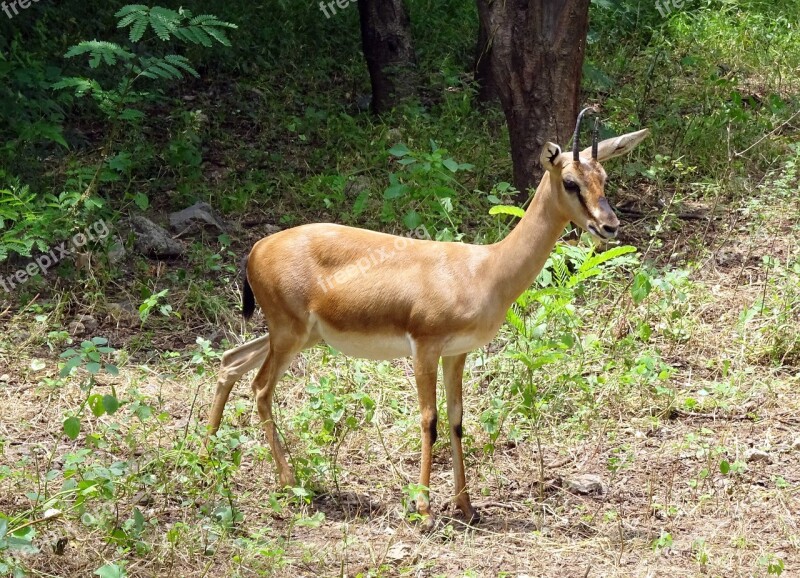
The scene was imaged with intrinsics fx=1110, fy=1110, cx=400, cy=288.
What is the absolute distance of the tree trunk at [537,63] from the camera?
885cm

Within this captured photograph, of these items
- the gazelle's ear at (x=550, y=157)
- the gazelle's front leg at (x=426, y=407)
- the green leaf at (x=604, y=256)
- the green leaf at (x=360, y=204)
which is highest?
the gazelle's ear at (x=550, y=157)

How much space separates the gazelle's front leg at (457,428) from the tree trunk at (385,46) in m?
5.65

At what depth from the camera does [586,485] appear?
20.1 feet

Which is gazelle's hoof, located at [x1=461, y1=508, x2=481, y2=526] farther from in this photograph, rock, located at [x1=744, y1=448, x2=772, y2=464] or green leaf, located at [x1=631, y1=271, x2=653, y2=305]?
green leaf, located at [x1=631, y1=271, x2=653, y2=305]

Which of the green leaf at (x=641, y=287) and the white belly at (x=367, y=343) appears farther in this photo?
the green leaf at (x=641, y=287)

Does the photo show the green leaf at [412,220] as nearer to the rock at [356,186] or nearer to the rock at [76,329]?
Result: the rock at [356,186]

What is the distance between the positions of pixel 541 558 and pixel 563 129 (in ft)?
14.5

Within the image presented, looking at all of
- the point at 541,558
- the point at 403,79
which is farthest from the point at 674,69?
the point at 541,558

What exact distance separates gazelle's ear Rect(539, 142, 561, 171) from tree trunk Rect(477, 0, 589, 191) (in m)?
3.33

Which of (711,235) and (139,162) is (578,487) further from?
(139,162)

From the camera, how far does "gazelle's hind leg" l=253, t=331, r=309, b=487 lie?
6.00 metres

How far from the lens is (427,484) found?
19.1ft

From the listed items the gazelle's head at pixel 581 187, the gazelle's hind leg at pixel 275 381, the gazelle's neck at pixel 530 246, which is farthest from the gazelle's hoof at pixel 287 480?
the gazelle's head at pixel 581 187

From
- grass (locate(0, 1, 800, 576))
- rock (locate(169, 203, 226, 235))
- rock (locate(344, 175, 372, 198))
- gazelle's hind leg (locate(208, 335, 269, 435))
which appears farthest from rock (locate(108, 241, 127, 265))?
gazelle's hind leg (locate(208, 335, 269, 435))
